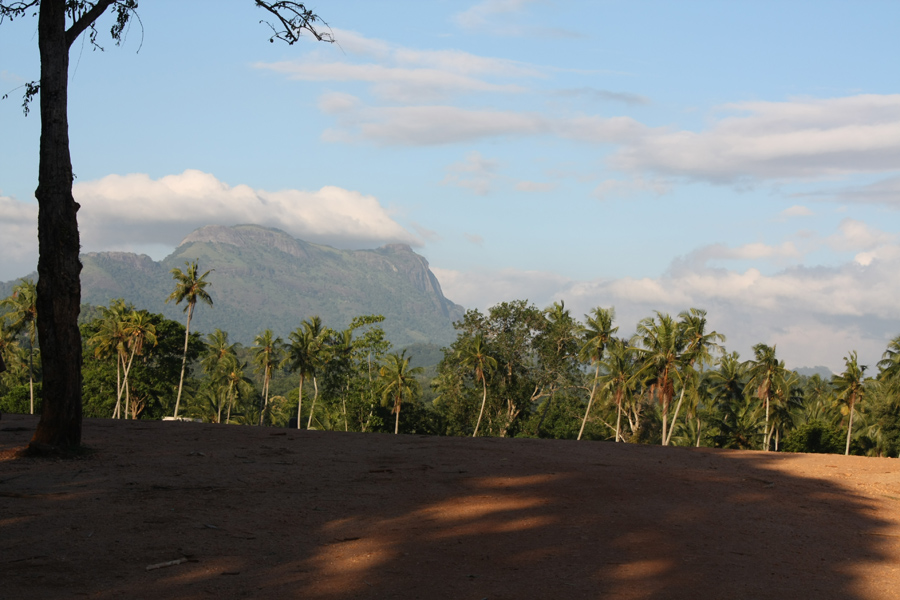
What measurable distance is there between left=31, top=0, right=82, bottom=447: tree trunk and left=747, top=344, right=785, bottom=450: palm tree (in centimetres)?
5186

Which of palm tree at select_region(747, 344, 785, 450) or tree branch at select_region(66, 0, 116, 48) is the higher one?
tree branch at select_region(66, 0, 116, 48)

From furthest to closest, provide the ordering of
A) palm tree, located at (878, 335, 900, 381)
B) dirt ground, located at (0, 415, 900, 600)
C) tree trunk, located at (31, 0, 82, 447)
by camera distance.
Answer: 1. palm tree, located at (878, 335, 900, 381)
2. tree trunk, located at (31, 0, 82, 447)
3. dirt ground, located at (0, 415, 900, 600)

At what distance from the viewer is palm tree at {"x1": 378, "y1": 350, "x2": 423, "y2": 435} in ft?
172

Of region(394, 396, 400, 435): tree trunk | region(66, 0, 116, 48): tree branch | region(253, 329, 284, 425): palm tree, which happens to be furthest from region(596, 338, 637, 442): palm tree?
region(66, 0, 116, 48): tree branch

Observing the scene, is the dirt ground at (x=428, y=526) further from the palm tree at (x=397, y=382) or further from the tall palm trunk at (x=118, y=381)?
the palm tree at (x=397, y=382)

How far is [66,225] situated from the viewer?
10.4 metres

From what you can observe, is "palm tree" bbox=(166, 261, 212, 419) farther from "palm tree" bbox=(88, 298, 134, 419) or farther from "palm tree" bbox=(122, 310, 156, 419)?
"palm tree" bbox=(88, 298, 134, 419)

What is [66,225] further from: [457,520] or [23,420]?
[457,520]

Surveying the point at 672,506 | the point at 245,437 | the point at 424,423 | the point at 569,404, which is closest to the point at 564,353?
the point at 569,404

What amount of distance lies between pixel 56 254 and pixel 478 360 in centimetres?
4065

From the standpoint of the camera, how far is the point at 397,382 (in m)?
52.6

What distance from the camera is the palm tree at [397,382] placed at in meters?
52.5

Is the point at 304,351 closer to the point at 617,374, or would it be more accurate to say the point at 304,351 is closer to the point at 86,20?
the point at 617,374

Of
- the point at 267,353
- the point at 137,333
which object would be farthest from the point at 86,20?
the point at 267,353
